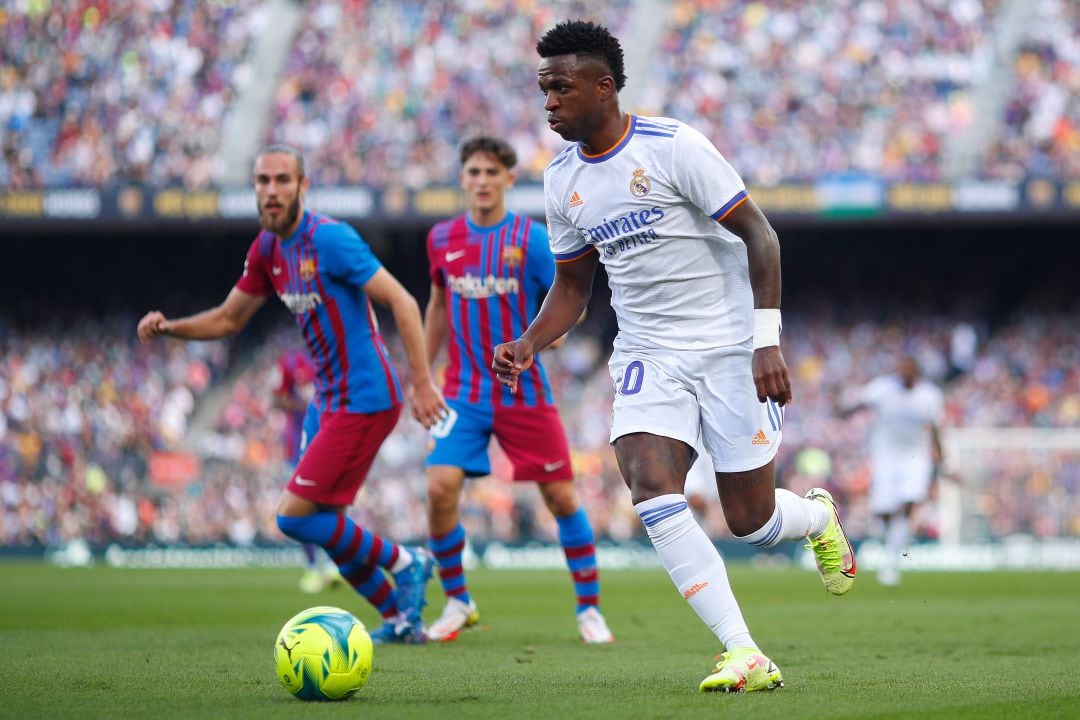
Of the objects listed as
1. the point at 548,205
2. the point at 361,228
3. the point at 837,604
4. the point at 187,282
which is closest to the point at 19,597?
the point at 837,604

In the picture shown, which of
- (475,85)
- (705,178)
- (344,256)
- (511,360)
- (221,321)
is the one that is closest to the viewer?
(705,178)

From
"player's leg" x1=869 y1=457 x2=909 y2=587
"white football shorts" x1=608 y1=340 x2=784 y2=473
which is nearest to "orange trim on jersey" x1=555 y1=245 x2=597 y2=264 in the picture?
"white football shorts" x1=608 y1=340 x2=784 y2=473

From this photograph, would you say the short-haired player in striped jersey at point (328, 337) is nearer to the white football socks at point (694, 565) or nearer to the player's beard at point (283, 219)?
the player's beard at point (283, 219)

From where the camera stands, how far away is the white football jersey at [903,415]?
1585 centimetres

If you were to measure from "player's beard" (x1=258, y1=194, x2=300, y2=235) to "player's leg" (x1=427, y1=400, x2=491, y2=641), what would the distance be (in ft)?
5.19

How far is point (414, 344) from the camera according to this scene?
285 inches

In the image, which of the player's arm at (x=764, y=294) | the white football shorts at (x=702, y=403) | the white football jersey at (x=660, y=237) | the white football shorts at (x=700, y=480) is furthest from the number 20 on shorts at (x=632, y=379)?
the white football shorts at (x=700, y=480)

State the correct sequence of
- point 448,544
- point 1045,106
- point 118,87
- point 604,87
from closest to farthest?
1. point 604,87
2. point 448,544
3. point 1045,106
4. point 118,87

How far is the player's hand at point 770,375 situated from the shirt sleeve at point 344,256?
271 cm

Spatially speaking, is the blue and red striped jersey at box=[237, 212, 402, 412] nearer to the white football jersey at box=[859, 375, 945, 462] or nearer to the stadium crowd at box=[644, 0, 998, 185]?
the white football jersey at box=[859, 375, 945, 462]

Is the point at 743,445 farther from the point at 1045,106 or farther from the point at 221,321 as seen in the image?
the point at 1045,106

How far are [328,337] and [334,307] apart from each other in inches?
6.7

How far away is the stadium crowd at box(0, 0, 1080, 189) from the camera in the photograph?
25094 millimetres

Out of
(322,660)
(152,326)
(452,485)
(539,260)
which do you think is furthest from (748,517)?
(152,326)
